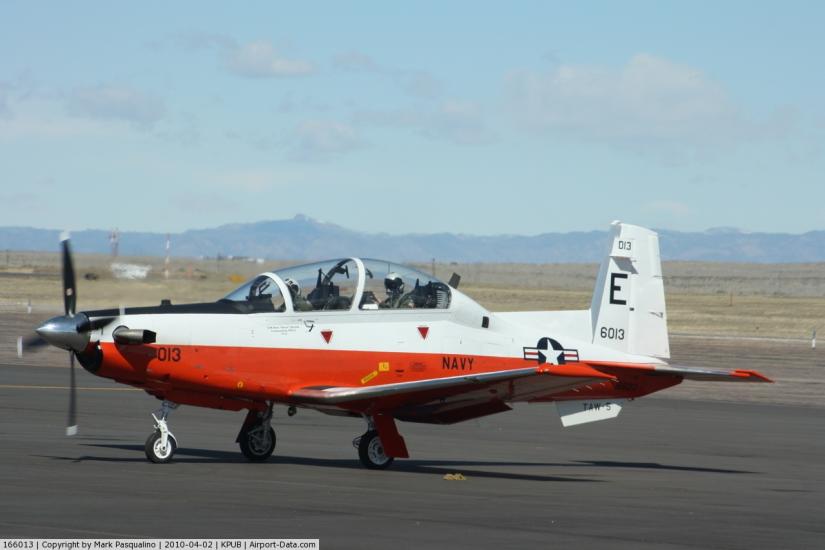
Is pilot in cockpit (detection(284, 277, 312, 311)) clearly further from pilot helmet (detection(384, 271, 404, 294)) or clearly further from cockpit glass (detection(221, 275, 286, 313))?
pilot helmet (detection(384, 271, 404, 294))

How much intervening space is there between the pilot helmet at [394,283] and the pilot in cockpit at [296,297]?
1.03 metres

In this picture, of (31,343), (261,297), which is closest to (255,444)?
(261,297)

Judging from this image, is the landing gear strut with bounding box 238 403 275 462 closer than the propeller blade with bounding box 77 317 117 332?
No

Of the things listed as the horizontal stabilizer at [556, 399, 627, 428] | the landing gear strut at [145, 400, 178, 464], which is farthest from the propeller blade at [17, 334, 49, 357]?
the horizontal stabilizer at [556, 399, 627, 428]

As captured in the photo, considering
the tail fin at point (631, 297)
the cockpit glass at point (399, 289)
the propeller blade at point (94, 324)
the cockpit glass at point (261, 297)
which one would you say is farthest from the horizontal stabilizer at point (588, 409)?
the propeller blade at point (94, 324)

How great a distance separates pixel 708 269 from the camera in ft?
630

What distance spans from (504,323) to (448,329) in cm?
95

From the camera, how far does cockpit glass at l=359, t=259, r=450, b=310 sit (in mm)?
16734

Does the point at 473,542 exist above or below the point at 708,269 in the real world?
below

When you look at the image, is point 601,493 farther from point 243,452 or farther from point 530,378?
point 243,452

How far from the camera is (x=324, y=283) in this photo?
16.6 m

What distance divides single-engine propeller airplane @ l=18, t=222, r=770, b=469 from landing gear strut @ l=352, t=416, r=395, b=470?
17mm

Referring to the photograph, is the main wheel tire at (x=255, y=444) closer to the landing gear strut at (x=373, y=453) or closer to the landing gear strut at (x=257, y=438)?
the landing gear strut at (x=257, y=438)

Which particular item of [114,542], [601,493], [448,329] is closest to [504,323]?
[448,329]
